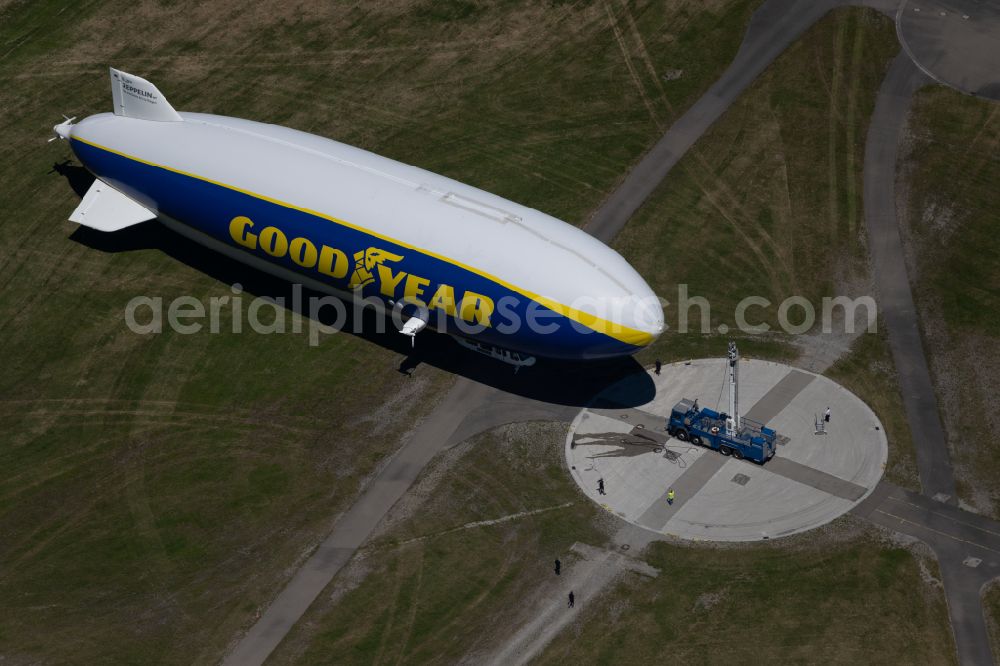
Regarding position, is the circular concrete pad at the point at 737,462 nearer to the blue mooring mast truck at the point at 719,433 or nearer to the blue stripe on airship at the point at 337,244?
the blue mooring mast truck at the point at 719,433

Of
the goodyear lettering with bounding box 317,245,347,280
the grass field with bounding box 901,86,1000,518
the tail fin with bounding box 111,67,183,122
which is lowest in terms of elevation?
the grass field with bounding box 901,86,1000,518

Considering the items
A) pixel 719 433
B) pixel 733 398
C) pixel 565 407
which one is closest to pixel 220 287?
pixel 565 407

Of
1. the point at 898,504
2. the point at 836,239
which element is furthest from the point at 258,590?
the point at 836,239

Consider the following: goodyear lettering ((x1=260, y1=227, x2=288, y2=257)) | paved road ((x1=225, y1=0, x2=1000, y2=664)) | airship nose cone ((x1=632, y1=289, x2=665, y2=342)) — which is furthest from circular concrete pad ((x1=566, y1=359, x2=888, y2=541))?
goodyear lettering ((x1=260, y1=227, x2=288, y2=257))

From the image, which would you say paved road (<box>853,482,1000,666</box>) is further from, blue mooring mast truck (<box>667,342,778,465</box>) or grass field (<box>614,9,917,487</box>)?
blue mooring mast truck (<box>667,342,778,465</box>)

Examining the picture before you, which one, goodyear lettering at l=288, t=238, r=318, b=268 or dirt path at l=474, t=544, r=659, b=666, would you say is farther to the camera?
goodyear lettering at l=288, t=238, r=318, b=268

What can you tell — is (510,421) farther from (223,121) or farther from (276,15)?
(276,15)
